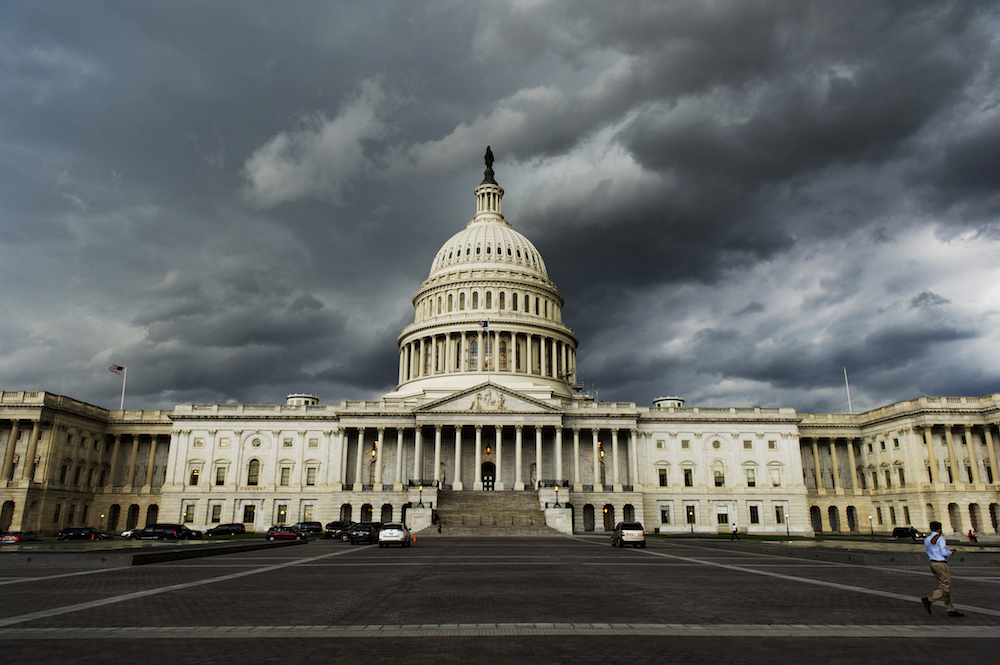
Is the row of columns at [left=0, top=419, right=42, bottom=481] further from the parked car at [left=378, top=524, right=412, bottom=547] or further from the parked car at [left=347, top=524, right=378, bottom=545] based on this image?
the parked car at [left=378, top=524, right=412, bottom=547]

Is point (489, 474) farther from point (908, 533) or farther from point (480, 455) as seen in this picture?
point (908, 533)

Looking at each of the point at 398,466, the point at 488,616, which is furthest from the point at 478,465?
the point at 488,616

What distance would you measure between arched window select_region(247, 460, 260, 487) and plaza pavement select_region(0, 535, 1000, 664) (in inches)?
2520

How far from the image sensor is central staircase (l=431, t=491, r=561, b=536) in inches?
2472

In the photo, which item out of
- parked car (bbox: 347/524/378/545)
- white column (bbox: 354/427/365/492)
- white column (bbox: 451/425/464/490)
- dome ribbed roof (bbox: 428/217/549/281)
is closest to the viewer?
parked car (bbox: 347/524/378/545)

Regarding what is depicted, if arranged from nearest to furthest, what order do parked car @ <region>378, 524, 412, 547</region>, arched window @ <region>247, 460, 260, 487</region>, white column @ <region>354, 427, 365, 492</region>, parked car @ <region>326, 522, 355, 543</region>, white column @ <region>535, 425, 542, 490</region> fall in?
parked car @ <region>378, 524, 412, 547</region>
parked car @ <region>326, 522, 355, 543</region>
white column @ <region>535, 425, 542, 490</region>
white column @ <region>354, 427, 365, 492</region>
arched window @ <region>247, 460, 260, 487</region>

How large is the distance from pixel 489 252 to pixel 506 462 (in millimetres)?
39137

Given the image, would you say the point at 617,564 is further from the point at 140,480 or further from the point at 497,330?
the point at 140,480

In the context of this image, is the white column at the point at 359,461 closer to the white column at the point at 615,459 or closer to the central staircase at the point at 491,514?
the central staircase at the point at 491,514

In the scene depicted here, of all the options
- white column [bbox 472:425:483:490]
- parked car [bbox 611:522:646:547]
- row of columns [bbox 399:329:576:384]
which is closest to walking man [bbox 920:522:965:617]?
parked car [bbox 611:522:646:547]

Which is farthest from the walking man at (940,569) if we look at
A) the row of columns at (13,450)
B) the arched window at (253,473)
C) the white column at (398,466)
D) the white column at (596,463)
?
the row of columns at (13,450)

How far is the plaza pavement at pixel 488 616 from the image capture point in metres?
10.9

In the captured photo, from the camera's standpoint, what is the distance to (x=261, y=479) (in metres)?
85.9

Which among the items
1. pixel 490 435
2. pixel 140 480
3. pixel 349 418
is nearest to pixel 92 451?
pixel 140 480
